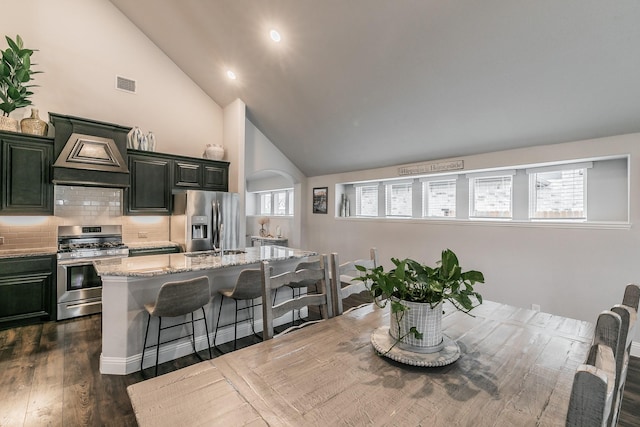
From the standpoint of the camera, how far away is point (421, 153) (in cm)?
425

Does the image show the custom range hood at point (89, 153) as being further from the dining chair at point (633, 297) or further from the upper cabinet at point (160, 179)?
the dining chair at point (633, 297)

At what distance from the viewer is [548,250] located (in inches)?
129

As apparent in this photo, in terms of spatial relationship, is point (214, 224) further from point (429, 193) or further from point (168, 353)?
point (429, 193)

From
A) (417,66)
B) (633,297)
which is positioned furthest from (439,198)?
(633,297)

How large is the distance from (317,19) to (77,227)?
4161 millimetres

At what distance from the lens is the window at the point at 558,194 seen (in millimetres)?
3338

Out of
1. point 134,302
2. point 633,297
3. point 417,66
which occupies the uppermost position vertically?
point 417,66

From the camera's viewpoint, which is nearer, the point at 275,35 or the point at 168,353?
the point at 168,353

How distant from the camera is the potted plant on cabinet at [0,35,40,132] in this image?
336cm

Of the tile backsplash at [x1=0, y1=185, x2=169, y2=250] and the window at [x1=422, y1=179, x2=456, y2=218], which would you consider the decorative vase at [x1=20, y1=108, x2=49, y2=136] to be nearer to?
the tile backsplash at [x1=0, y1=185, x2=169, y2=250]

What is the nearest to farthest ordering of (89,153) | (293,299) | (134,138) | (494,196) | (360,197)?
(293,299) < (89,153) < (494,196) < (134,138) < (360,197)

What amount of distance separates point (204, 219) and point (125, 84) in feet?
8.17

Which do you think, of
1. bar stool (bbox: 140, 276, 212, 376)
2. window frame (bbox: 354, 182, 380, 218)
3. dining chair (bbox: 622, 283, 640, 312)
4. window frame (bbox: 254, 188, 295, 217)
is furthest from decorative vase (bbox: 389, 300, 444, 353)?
window frame (bbox: 254, 188, 295, 217)

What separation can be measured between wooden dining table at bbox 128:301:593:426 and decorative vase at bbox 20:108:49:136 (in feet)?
13.8
